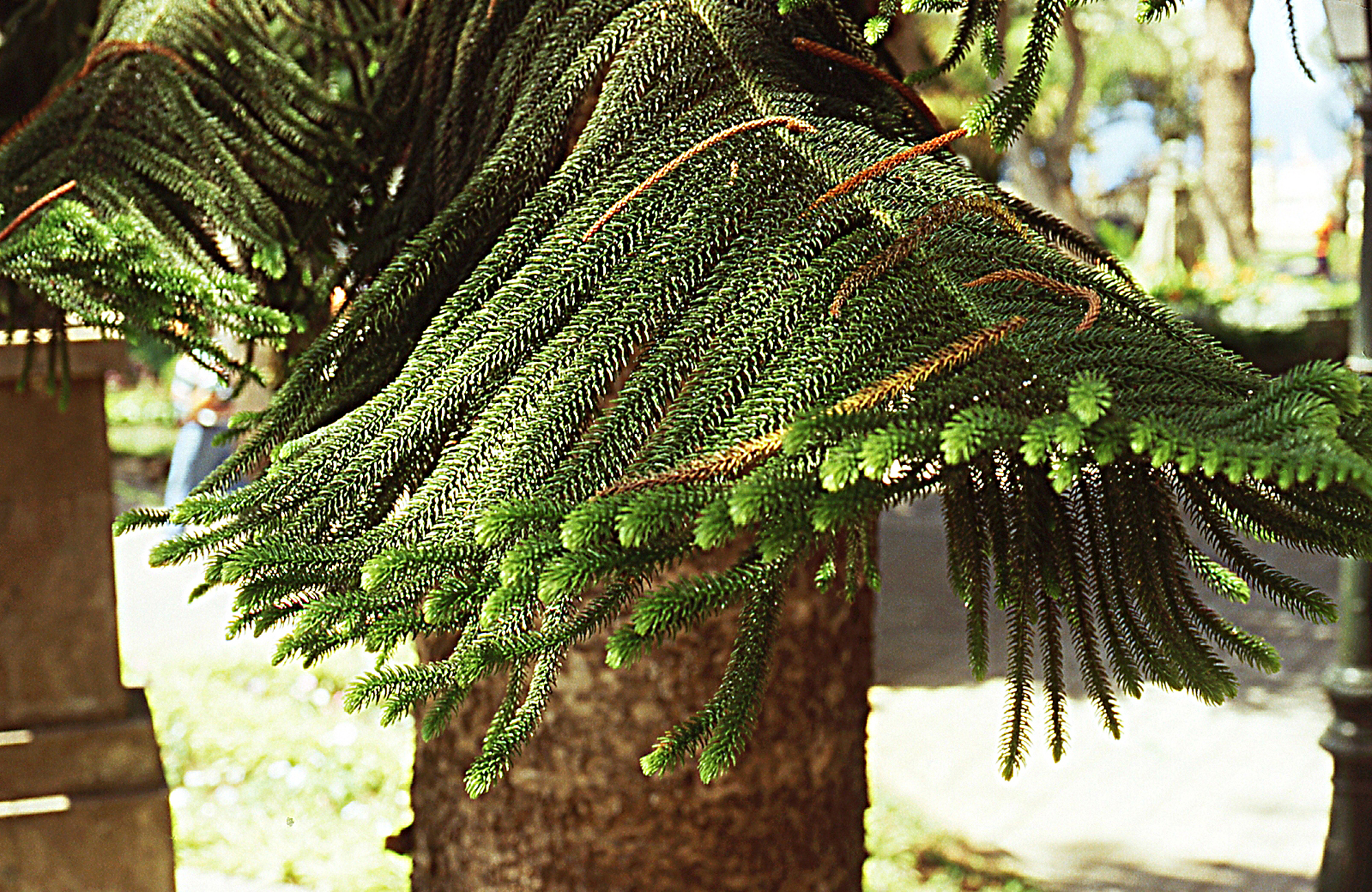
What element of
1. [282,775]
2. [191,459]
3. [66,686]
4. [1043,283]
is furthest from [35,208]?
[191,459]

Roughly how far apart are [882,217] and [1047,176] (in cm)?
2090

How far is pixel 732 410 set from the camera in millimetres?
1171

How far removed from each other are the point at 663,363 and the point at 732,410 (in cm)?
11

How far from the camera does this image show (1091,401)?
2.97 ft

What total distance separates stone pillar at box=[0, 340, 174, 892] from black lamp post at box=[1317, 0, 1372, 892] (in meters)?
3.82

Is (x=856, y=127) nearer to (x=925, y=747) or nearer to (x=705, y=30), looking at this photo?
(x=705, y=30)

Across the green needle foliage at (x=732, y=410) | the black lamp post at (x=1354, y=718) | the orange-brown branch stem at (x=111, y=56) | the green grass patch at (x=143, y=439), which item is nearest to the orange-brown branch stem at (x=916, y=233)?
the green needle foliage at (x=732, y=410)

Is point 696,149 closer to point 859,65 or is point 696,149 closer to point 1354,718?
point 859,65

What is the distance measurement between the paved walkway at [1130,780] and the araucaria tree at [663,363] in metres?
3.98

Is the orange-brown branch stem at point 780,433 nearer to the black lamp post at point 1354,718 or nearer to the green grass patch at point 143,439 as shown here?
the black lamp post at point 1354,718

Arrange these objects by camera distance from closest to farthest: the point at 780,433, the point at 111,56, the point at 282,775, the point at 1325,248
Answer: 1. the point at 780,433
2. the point at 111,56
3. the point at 282,775
4. the point at 1325,248

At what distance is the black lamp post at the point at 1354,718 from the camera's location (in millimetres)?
4508

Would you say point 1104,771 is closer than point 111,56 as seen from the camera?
No

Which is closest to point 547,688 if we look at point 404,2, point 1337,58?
point 404,2
